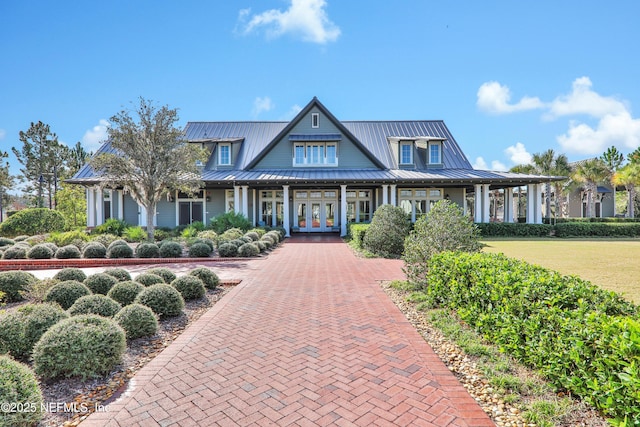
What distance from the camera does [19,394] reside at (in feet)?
8.71

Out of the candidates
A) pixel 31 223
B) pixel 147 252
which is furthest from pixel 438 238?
pixel 31 223

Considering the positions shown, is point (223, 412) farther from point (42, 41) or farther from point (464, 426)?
point (42, 41)

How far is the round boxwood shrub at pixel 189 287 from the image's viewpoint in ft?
21.3

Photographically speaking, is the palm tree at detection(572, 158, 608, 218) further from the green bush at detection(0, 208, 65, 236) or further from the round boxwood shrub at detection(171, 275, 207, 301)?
the green bush at detection(0, 208, 65, 236)

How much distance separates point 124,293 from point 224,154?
20.3 metres

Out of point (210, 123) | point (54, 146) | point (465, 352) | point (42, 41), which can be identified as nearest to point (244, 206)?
point (210, 123)

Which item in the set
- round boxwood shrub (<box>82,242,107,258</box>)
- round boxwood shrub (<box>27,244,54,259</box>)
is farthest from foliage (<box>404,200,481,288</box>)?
round boxwood shrub (<box>27,244,54,259</box>)

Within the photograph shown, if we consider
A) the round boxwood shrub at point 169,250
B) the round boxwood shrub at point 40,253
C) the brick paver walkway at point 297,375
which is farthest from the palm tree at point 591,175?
the round boxwood shrub at point 40,253

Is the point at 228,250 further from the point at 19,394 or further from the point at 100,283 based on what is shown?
the point at 19,394

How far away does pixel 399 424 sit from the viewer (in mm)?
2701

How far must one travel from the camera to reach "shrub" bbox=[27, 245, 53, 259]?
12.1 m

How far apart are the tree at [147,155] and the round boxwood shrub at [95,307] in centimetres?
1152

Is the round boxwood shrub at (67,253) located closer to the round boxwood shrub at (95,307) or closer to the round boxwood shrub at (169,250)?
the round boxwood shrub at (169,250)

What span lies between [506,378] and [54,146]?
173 ft
